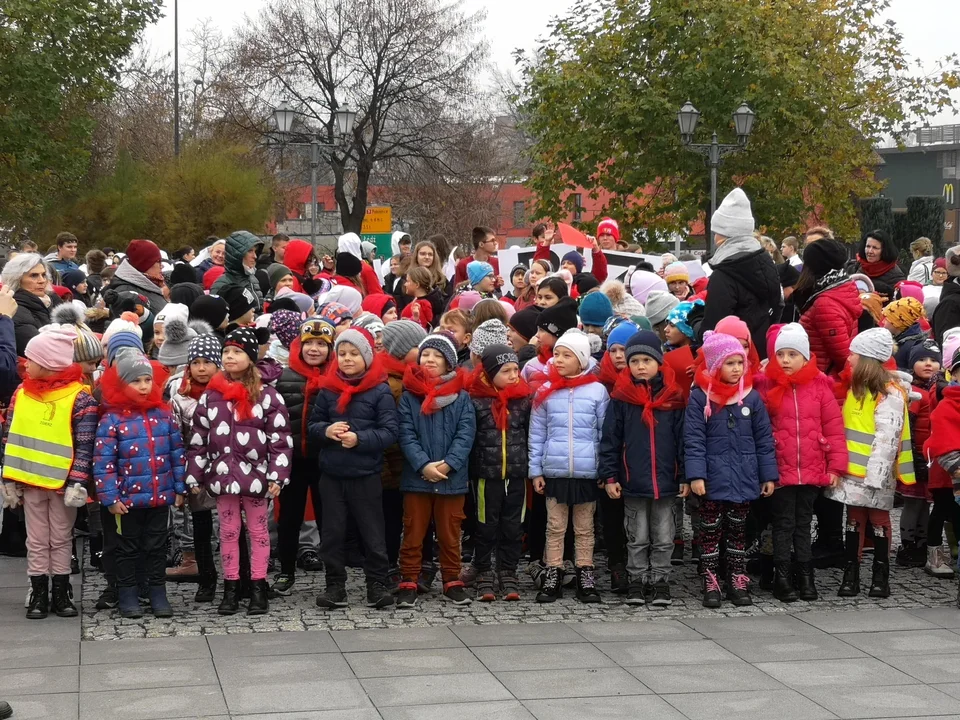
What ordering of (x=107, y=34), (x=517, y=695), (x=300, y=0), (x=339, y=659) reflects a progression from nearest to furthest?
(x=517, y=695), (x=339, y=659), (x=107, y=34), (x=300, y=0)

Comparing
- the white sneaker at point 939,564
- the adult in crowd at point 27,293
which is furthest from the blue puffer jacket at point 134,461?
the white sneaker at point 939,564

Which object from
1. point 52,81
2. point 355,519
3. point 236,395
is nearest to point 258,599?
point 355,519

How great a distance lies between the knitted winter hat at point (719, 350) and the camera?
26.7ft

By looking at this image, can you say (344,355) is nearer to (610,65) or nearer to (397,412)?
(397,412)

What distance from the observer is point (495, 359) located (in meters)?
8.48

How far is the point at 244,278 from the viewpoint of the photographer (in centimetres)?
1107

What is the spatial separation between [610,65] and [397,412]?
2204cm

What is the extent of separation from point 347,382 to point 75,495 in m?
1.73

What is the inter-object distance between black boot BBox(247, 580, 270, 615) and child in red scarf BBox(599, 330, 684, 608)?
7.20 feet

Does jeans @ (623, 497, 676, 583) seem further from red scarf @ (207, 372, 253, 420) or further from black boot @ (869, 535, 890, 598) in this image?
red scarf @ (207, 372, 253, 420)

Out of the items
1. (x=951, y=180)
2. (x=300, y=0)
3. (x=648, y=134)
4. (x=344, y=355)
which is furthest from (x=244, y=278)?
(x=951, y=180)

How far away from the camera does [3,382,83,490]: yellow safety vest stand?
7.91 metres

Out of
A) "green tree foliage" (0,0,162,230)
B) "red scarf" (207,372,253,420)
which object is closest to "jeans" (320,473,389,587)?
"red scarf" (207,372,253,420)

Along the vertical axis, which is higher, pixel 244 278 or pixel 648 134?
pixel 648 134
